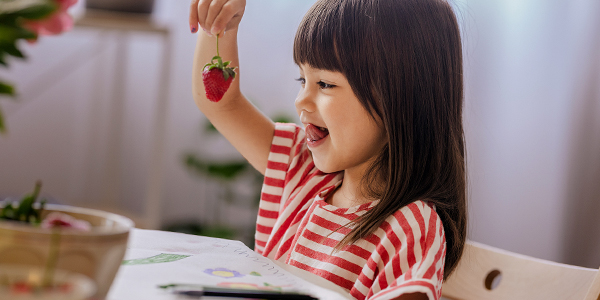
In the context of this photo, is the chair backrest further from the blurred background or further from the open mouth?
the blurred background

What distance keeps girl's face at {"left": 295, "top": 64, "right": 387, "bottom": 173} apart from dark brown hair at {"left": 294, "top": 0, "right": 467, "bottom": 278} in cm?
1

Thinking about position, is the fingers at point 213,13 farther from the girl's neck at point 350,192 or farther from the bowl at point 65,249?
the bowl at point 65,249

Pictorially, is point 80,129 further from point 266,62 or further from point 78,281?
point 78,281

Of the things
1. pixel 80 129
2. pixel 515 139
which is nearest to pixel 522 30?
pixel 515 139

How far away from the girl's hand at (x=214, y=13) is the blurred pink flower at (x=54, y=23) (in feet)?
1.24

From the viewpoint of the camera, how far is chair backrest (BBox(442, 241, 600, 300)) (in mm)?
695

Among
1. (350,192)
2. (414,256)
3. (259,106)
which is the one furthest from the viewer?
(259,106)

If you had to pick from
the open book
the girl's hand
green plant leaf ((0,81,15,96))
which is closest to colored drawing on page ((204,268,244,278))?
the open book

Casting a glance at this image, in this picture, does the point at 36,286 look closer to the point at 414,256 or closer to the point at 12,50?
the point at 12,50

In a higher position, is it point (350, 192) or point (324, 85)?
point (324, 85)

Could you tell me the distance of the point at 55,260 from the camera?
1.09 ft

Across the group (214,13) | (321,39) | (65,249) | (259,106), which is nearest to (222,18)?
(214,13)

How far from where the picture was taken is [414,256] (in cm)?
59

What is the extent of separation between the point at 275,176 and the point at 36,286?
600 mm
